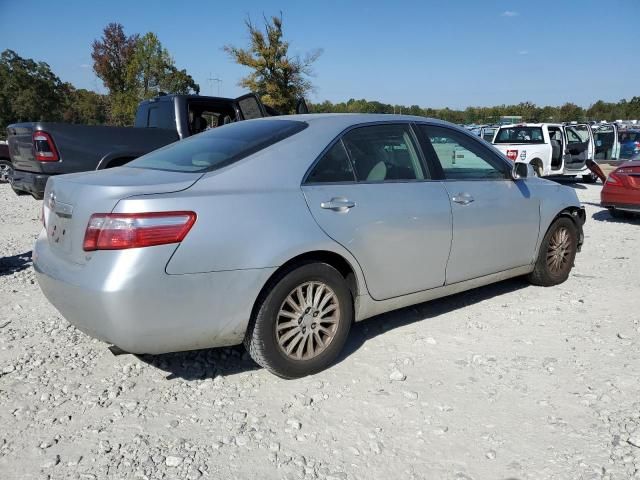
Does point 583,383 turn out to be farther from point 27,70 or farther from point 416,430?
point 27,70

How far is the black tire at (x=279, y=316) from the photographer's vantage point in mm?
2990

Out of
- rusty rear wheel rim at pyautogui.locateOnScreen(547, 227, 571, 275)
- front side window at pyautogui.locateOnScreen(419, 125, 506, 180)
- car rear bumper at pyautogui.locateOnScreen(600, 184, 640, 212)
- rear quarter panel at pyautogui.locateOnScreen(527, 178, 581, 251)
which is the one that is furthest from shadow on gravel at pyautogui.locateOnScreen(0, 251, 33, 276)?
car rear bumper at pyautogui.locateOnScreen(600, 184, 640, 212)

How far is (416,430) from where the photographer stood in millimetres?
2719

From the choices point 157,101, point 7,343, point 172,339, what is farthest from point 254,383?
point 157,101

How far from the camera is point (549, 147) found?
14.4 m

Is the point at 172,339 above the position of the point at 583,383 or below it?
above

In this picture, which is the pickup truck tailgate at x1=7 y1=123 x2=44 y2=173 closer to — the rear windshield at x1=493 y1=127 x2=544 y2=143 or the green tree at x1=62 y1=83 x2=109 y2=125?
the rear windshield at x1=493 y1=127 x2=544 y2=143

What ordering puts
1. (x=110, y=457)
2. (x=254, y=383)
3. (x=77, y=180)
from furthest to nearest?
1. (x=254, y=383)
2. (x=77, y=180)
3. (x=110, y=457)

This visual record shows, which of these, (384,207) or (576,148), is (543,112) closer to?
(576,148)

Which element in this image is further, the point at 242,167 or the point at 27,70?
the point at 27,70

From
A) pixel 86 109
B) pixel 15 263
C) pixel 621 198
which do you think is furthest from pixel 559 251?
pixel 86 109

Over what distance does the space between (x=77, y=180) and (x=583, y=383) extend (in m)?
3.23

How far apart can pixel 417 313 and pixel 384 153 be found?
1.44 metres

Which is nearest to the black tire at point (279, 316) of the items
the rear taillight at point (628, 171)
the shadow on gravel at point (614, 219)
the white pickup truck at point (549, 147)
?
the rear taillight at point (628, 171)
